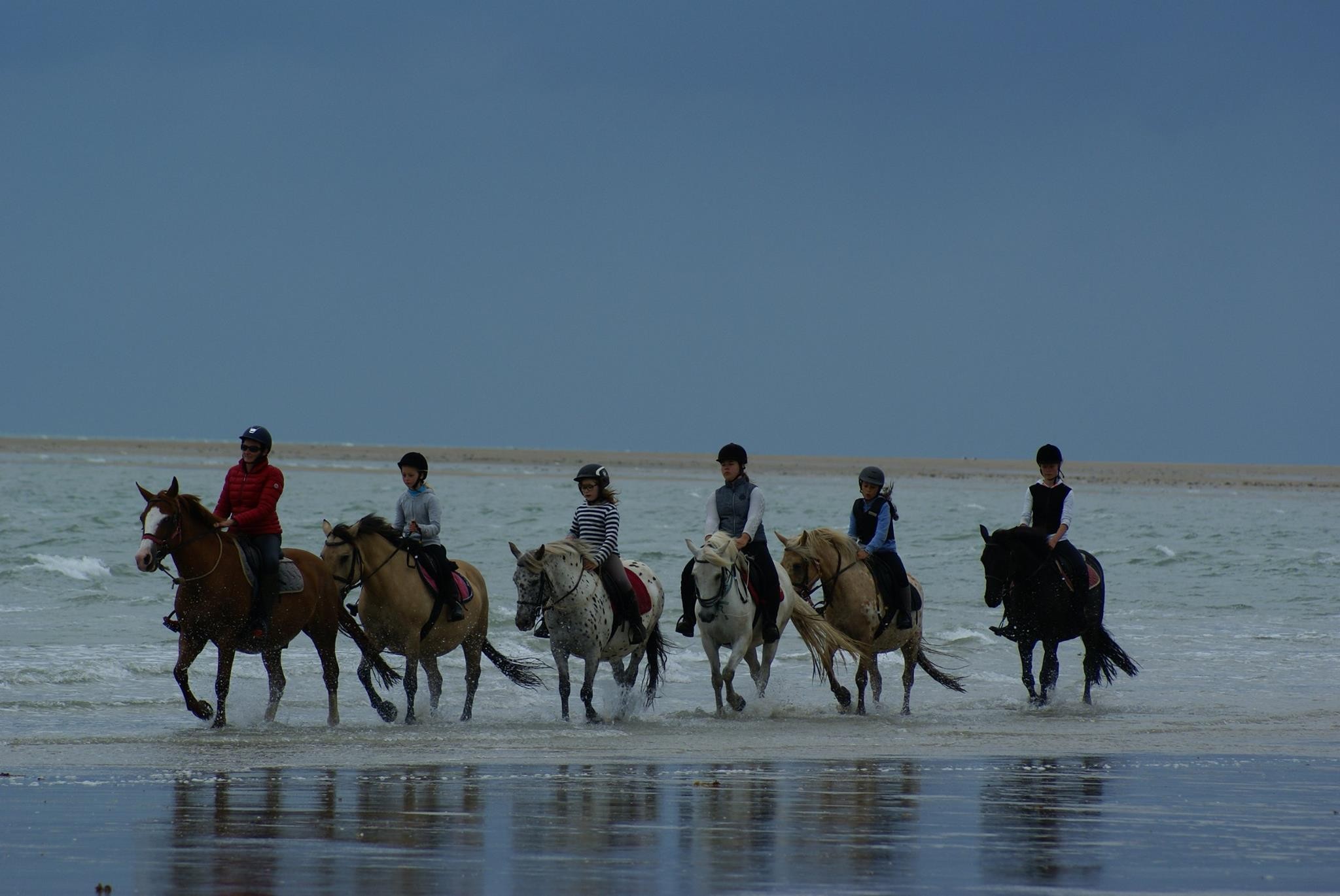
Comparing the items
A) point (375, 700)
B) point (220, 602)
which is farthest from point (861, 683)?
point (220, 602)

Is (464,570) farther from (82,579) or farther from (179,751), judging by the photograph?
(82,579)

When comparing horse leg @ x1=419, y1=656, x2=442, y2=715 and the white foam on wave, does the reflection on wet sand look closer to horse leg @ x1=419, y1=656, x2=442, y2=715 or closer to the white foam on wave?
horse leg @ x1=419, y1=656, x2=442, y2=715

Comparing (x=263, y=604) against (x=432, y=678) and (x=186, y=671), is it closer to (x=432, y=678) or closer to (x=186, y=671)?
(x=186, y=671)

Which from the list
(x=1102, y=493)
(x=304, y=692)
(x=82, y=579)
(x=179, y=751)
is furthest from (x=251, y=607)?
(x=1102, y=493)

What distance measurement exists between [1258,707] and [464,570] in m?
7.45

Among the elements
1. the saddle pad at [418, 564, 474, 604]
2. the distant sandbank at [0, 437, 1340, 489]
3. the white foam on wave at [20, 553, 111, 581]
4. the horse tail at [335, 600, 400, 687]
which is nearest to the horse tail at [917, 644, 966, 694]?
the saddle pad at [418, 564, 474, 604]

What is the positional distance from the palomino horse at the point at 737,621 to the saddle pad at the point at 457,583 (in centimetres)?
194

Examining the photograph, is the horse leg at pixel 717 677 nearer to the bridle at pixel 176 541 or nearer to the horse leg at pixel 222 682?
the horse leg at pixel 222 682

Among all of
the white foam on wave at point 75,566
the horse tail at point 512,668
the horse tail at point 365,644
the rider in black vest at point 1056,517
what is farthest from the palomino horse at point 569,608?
the white foam on wave at point 75,566

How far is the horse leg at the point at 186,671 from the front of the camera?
37.8 ft

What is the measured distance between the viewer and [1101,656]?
1460cm

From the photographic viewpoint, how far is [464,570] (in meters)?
13.5

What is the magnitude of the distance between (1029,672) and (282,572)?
23.0 ft

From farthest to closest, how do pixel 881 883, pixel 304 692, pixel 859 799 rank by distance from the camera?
pixel 304 692 → pixel 859 799 → pixel 881 883
